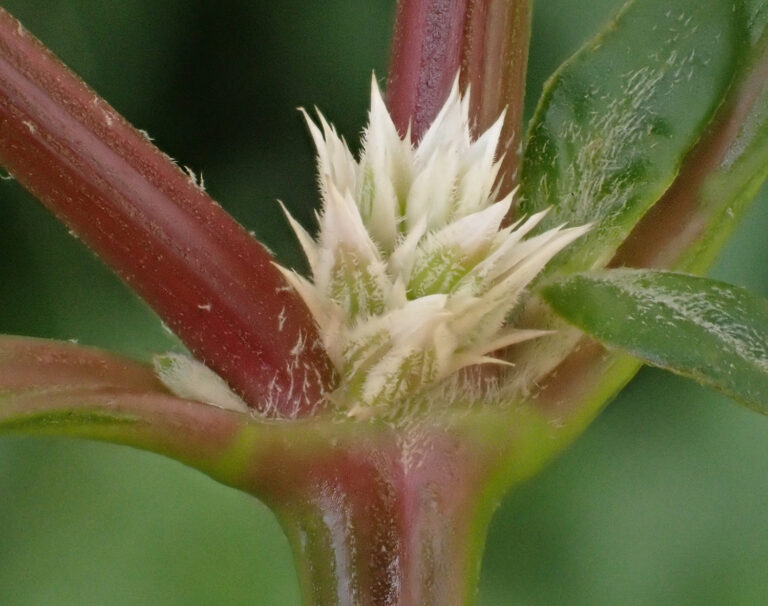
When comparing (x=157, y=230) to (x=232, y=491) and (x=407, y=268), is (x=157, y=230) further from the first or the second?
(x=232, y=491)

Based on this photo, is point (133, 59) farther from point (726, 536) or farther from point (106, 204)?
point (726, 536)

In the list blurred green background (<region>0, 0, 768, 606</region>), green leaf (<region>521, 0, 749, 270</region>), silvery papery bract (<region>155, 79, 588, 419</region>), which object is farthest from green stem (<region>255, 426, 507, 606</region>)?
blurred green background (<region>0, 0, 768, 606</region>)

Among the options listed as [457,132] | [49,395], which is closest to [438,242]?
[457,132]

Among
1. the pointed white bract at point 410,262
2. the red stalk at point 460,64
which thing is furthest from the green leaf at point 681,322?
the red stalk at point 460,64

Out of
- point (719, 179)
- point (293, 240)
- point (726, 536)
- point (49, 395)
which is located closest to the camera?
point (49, 395)

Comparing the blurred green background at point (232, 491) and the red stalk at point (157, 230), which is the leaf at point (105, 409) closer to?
the red stalk at point (157, 230)

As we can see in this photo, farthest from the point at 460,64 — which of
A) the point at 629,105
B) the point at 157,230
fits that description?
the point at 157,230
